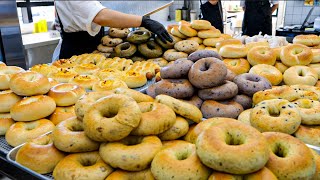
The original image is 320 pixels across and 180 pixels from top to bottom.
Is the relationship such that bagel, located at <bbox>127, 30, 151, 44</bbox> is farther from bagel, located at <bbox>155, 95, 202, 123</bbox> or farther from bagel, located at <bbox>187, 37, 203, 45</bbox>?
bagel, located at <bbox>155, 95, 202, 123</bbox>

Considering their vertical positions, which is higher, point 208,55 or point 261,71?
point 208,55

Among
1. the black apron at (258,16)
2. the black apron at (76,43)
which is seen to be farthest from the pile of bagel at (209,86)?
the black apron at (258,16)

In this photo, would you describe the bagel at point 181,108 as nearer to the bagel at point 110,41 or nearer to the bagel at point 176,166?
the bagel at point 176,166

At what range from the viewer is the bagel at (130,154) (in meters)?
0.92

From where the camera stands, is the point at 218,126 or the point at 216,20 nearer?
the point at 218,126

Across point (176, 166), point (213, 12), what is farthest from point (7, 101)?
point (213, 12)

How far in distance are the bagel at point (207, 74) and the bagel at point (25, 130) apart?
2.41 feet

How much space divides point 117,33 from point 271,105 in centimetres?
196

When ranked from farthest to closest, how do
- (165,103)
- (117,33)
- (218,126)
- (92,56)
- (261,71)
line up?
(117,33)
(92,56)
(261,71)
(165,103)
(218,126)

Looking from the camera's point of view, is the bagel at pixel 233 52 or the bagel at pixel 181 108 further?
the bagel at pixel 233 52

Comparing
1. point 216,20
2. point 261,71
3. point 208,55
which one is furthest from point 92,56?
point 216,20

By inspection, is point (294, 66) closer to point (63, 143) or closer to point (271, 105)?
point (271, 105)

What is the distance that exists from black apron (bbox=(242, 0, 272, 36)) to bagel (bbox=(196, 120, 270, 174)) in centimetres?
466

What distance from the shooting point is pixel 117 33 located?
2.85 m
